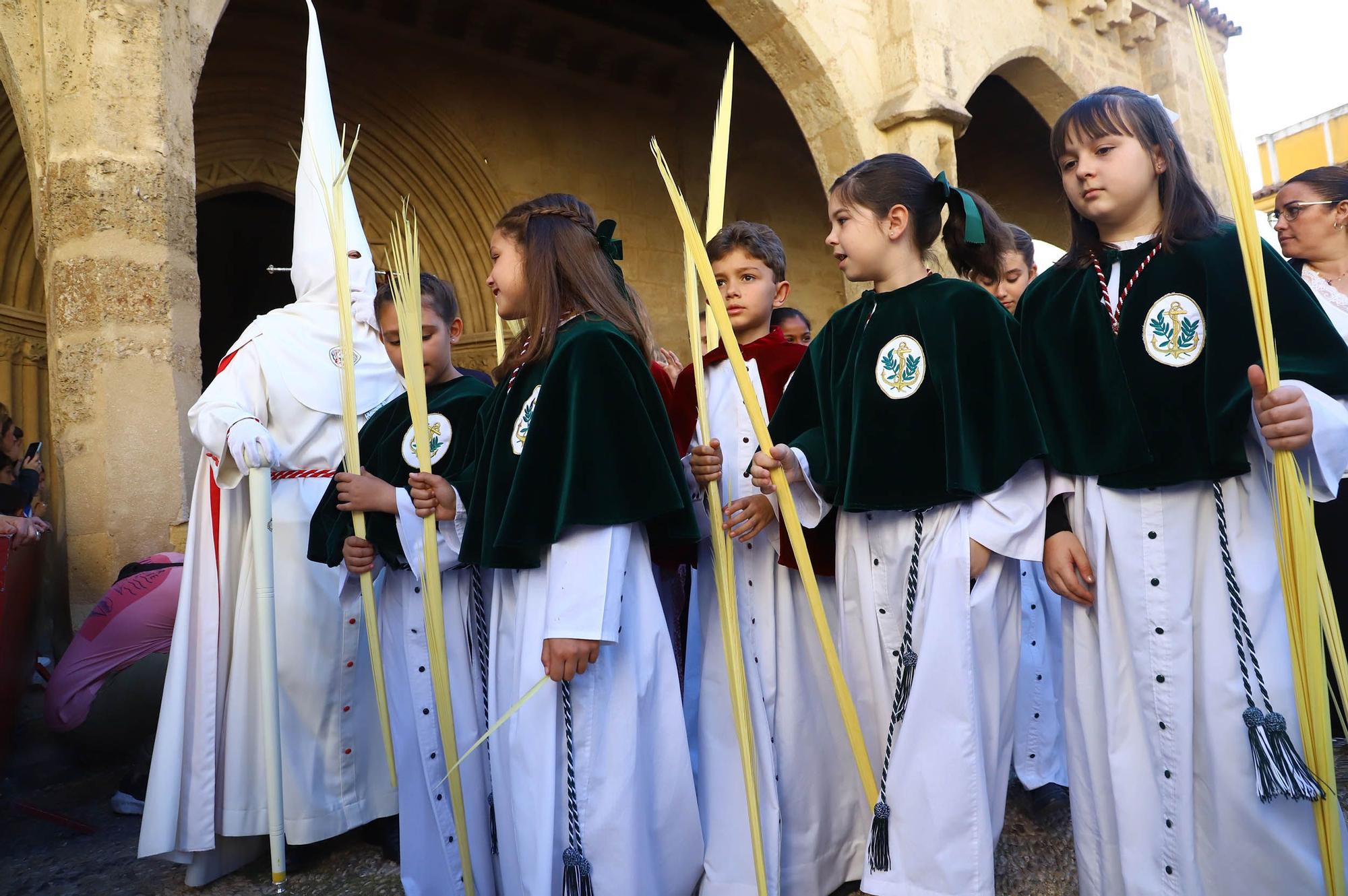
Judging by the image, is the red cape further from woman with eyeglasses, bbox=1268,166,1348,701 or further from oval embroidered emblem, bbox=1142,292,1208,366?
woman with eyeglasses, bbox=1268,166,1348,701

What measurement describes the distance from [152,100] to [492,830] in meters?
3.15

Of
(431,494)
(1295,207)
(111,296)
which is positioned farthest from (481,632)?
(1295,207)

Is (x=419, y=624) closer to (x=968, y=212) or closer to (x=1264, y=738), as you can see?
(x=968, y=212)

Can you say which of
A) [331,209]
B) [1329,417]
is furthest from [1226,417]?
[331,209]

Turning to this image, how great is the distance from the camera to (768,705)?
2.38 m

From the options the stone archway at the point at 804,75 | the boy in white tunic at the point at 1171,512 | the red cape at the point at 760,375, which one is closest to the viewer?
the boy in white tunic at the point at 1171,512

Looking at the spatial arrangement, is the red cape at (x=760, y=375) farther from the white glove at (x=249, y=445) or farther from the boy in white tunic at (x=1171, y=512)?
the white glove at (x=249, y=445)

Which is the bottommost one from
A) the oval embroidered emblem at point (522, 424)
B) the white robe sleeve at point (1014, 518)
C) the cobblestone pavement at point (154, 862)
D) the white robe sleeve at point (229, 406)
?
the cobblestone pavement at point (154, 862)

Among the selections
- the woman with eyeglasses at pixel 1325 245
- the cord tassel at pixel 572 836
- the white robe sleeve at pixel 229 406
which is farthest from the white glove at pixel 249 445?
the woman with eyeglasses at pixel 1325 245

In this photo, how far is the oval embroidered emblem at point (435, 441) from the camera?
264cm

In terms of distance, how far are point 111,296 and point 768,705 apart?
9.91 ft

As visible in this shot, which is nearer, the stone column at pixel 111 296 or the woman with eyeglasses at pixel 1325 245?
the woman with eyeglasses at pixel 1325 245

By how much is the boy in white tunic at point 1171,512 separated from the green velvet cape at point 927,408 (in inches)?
4.0

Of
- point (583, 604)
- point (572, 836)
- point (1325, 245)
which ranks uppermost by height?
point (1325, 245)
